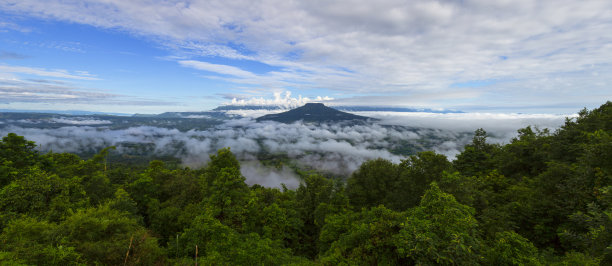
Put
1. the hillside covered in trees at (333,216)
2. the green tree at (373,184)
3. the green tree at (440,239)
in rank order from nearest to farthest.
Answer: the green tree at (440,239)
the hillside covered in trees at (333,216)
the green tree at (373,184)

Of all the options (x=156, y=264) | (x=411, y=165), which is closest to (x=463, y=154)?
(x=411, y=165)

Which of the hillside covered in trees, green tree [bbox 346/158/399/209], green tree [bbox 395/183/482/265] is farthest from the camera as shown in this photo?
green tree [bbox 346/158/399/209]

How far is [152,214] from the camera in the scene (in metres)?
28.9

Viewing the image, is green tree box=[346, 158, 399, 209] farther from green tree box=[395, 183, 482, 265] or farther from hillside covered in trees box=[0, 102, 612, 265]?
green tree box=[395, 183, 482, 265]

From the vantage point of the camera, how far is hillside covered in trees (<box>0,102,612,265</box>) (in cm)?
1309

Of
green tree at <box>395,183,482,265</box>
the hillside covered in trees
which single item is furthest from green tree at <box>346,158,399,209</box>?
green tree at <box>395,183,482,265</box>

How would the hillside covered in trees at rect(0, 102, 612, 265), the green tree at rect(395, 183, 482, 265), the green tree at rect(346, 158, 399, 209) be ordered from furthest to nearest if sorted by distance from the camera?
1. the green tree at rect(346, 158, 399, 209)
2. the hillside covered in trees at rect(0, 102, 612, 265)
3. the green tree at rect(395, 183, 482, 265)

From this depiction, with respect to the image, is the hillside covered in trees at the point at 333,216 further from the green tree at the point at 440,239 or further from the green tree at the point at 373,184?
the green tree at the point at 373,184

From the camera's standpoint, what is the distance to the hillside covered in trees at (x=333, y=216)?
1309 centimetres

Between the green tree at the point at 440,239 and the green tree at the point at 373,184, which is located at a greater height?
the green tree at the point at 440,239

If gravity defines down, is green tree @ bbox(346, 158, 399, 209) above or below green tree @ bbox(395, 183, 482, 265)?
below

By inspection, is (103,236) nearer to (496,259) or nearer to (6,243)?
(6,243)

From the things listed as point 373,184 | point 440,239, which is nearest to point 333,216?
point 373,184

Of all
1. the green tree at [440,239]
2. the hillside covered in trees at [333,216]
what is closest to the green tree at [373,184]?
the hillside covered in trees at [333,216]
